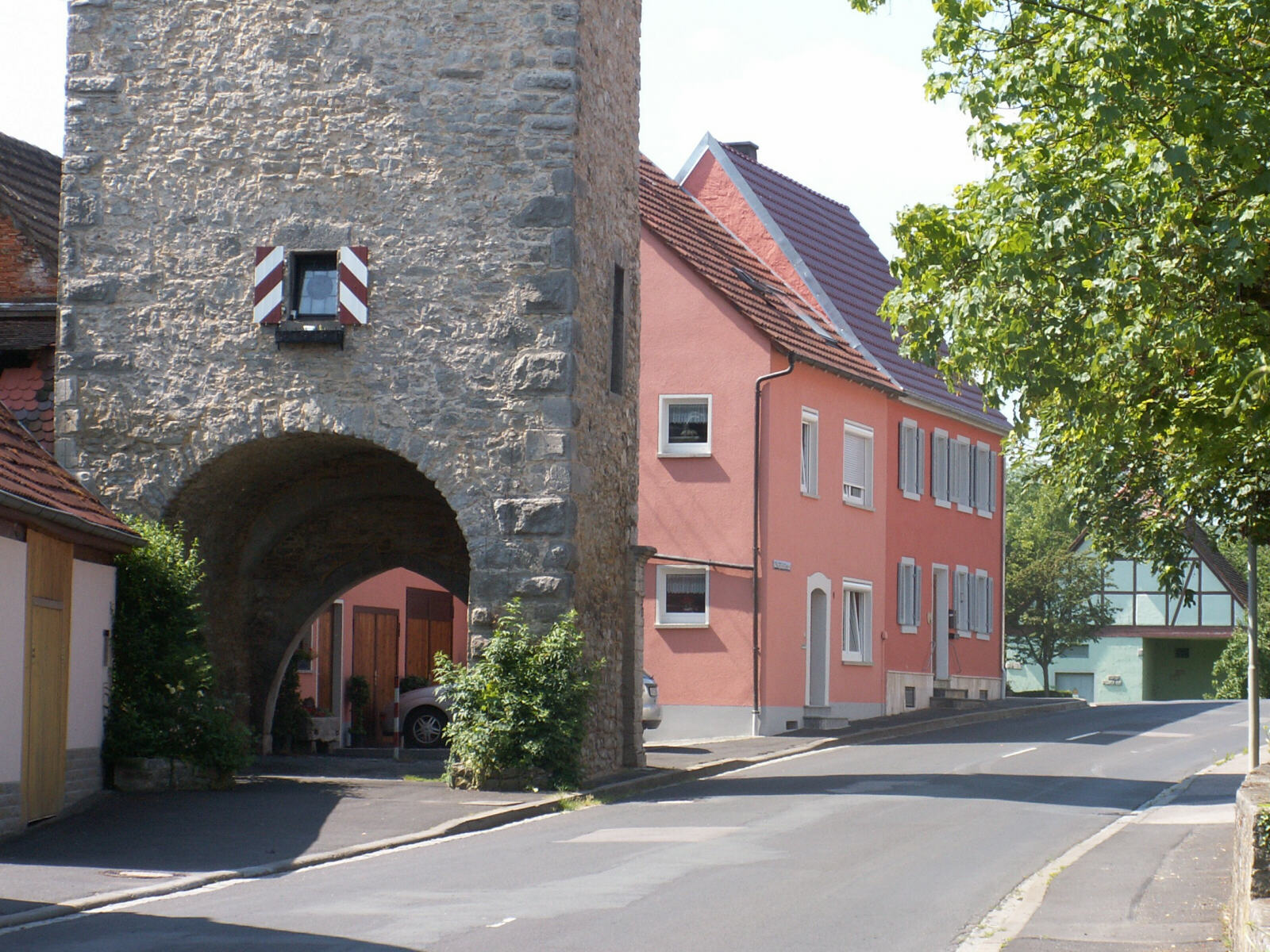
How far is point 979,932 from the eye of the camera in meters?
9.41

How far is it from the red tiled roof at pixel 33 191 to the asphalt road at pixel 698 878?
10759mm

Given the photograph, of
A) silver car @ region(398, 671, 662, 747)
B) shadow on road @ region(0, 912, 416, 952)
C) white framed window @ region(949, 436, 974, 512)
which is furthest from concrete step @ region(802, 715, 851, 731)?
shadow on road @ region(0, 912, 416, 952)

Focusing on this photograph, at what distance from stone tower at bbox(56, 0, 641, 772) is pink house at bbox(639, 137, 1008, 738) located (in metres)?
9.94

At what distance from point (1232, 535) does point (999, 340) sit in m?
5.71

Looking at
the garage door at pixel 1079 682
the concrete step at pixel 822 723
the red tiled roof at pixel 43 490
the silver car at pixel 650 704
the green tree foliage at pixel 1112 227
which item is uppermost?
the green tree foliage at pixel 1112 227

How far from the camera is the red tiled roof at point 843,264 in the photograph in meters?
35.3

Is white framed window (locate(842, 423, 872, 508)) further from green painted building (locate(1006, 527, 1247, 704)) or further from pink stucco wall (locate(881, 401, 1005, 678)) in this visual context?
green painted building (locate(1006, 527, 1247, 704))

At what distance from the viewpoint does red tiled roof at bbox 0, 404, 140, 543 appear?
1395 centimetres

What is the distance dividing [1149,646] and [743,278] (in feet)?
131

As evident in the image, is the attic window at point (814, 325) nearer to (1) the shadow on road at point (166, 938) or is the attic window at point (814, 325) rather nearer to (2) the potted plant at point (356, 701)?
(2) the potted plant at point (356, 701)

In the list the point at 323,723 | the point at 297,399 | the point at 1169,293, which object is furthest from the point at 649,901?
the point at 323,723

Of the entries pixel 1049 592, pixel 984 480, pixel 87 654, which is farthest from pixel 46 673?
pixel 1049 592

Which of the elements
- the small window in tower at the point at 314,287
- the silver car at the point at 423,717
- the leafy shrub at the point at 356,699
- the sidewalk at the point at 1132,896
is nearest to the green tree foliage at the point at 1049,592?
the leafy shrub at the point at 356,699

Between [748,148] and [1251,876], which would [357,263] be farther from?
[748,148]
